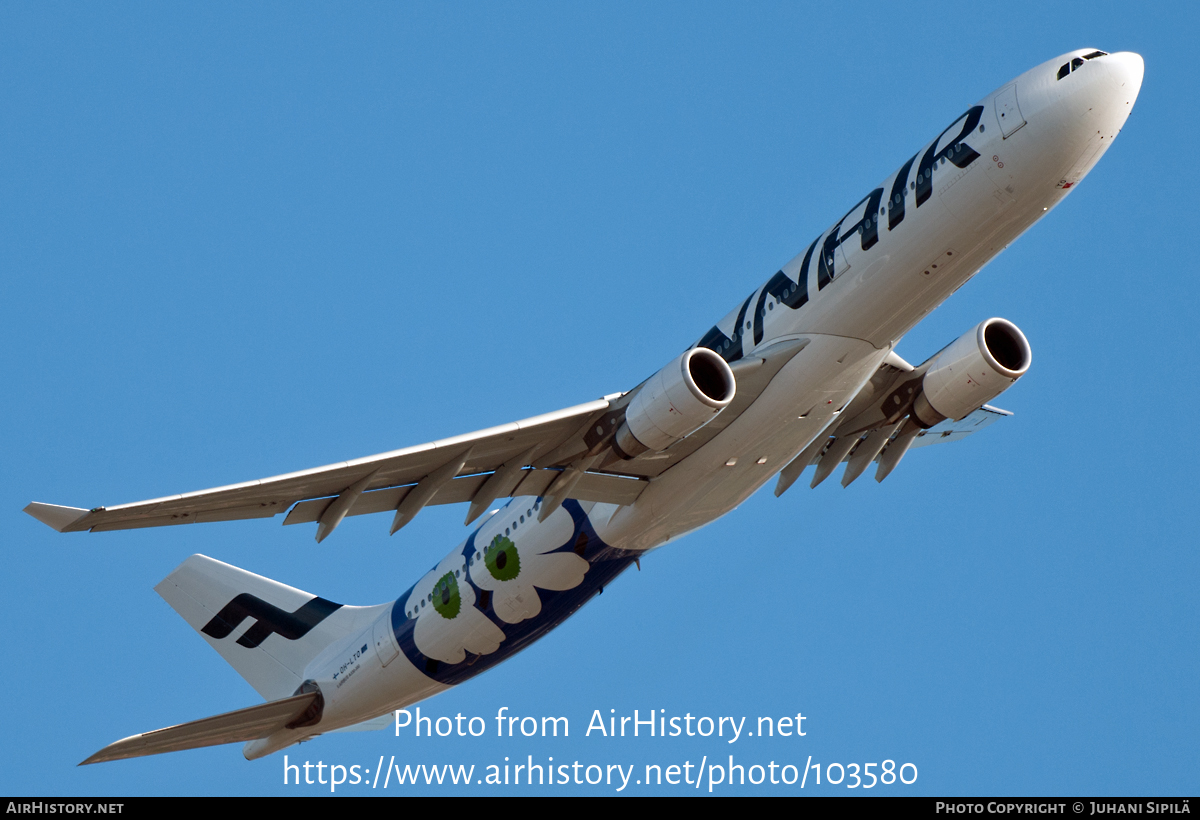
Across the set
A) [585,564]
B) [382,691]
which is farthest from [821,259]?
[382,691]

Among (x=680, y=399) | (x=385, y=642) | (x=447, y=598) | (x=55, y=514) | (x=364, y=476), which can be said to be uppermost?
(x=680, y=399)

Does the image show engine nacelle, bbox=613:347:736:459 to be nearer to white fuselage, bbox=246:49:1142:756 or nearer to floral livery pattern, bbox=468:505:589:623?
white fuselage, bbox=246:49:1142:756

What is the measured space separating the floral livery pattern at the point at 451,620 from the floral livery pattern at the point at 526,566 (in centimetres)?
50

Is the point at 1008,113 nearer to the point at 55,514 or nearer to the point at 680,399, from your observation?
the point at 680,399

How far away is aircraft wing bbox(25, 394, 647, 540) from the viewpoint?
71.0 feet

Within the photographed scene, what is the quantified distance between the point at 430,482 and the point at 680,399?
481 cm

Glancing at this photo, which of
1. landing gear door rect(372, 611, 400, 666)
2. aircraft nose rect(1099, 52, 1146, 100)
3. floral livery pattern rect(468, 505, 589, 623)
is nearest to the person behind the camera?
aircraft nose rect(1099, 52, 1146, 100)

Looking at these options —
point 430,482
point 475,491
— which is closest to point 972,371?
point 475,491

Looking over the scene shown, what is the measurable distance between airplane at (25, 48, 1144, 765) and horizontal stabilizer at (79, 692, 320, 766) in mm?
56

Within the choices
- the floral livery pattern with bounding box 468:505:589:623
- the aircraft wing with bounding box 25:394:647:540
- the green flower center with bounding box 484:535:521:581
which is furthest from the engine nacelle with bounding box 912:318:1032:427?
the green flower center with bounding box 484:535:521:581

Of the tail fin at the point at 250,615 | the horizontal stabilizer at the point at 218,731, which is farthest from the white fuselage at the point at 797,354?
the tail fin at the point at 250,615

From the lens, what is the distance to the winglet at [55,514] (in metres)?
17.8

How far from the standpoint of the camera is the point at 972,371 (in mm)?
25547

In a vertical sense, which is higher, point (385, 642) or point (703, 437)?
point (703, 437)
